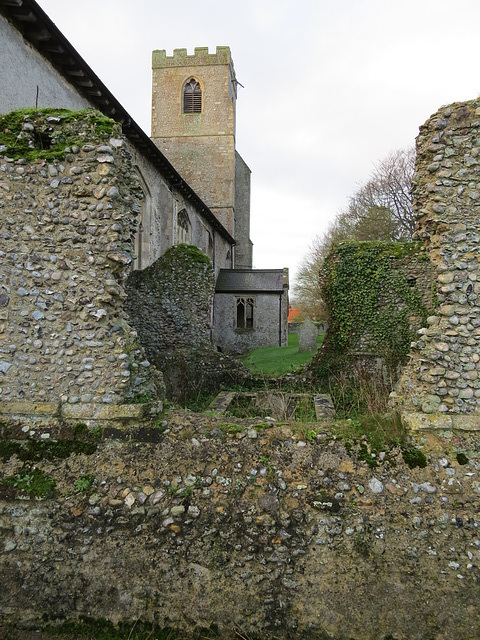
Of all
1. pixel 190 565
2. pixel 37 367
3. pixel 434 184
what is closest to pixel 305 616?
pixel 190 565

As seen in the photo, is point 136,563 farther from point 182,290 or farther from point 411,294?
point 411,294

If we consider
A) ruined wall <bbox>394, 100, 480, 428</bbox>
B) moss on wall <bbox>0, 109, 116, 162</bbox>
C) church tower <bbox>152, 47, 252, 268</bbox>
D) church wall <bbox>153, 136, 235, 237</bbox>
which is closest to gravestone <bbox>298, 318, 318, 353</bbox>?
ruined wall <bbox>394, 100, 480, 428</bbox>

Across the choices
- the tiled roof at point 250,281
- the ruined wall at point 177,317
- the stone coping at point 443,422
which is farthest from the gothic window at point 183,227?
the stone coping at point 443,422

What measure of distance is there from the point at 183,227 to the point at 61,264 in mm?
19532

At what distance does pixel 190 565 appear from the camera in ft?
10.7

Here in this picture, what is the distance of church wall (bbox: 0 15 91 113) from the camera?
8719 mm

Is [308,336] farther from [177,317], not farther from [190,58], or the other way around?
[190,58]

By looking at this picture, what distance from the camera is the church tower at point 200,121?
3203 centimetres

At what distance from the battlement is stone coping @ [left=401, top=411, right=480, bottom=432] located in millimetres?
35392

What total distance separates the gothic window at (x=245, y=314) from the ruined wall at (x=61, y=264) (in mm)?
21828

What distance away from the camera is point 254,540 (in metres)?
3.27

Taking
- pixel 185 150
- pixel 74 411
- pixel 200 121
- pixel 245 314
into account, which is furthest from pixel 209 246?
pixel 74 411

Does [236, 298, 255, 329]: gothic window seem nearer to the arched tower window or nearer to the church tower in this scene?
the church tower

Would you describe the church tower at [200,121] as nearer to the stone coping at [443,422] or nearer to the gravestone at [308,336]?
the gravestone at [308,336]
